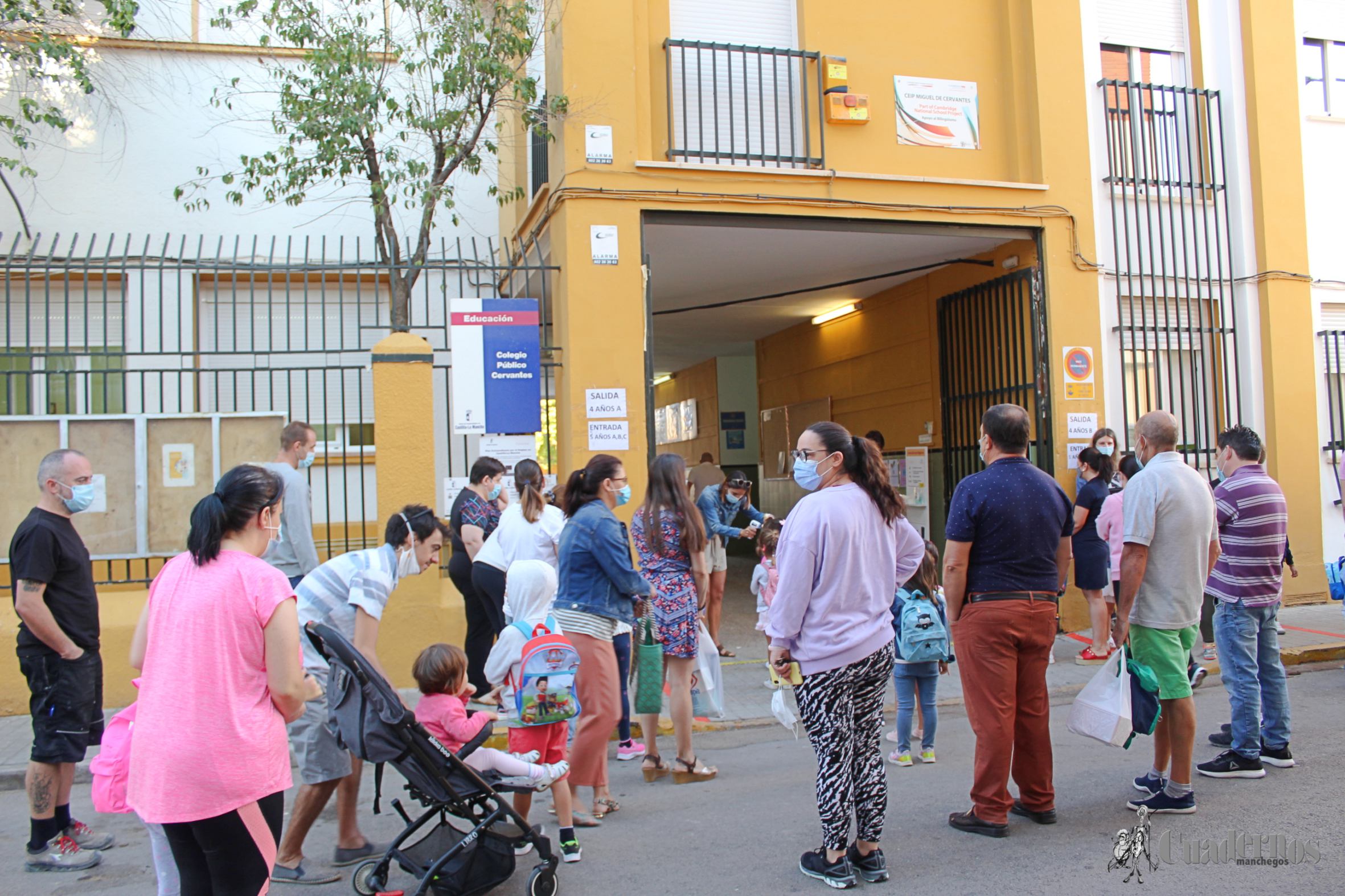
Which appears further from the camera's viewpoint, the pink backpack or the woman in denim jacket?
the woman in denim jacket

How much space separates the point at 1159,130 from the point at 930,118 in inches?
105

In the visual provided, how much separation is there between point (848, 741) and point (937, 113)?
752 cm

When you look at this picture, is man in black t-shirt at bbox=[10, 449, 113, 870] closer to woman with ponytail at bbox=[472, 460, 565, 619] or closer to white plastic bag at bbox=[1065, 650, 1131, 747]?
woman with ponytail at bbox=[472, 460, 565, 619]

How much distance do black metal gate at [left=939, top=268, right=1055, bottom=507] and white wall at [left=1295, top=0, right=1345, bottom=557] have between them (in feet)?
11.0

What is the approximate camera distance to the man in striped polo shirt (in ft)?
17.0

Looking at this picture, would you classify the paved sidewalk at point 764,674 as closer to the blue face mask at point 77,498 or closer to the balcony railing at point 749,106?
the blue face mask at point 77,498

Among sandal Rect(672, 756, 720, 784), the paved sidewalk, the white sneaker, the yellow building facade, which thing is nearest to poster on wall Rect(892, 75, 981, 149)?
the yellow building facade

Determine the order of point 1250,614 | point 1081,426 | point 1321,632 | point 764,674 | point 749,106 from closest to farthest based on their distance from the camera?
point 1250,614 → point 764,674 → point 1321,632 → point 749,106 → point 1081,426

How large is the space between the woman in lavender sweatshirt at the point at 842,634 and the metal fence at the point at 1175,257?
6.88 meters

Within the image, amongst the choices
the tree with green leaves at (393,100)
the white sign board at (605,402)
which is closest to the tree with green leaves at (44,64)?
the tree with green leaves at (393,100)

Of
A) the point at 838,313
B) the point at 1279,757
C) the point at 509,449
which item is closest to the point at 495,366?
the point at 509,449

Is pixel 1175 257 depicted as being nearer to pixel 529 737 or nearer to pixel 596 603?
pixel 596 603

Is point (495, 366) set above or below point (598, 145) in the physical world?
below

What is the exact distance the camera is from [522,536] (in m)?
6.36
